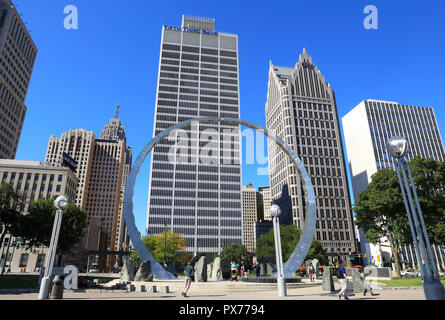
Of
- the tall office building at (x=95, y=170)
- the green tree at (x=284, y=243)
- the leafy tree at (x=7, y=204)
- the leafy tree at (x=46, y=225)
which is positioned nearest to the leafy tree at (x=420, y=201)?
the green tree at (x=284, y=243)

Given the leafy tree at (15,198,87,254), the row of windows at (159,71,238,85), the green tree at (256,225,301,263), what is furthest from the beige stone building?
the green tree at (256,225,301,263)

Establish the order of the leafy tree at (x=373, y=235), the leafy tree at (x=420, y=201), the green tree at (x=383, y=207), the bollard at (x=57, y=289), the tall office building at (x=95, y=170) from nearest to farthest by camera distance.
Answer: the bollard at (x=57, y=289)
the leafy tree at (x=420, y=201)
the green tree at (x=383, y=207)
the leafy tree at (x=373, y=235)
the tall office building at (x=95, y=170)

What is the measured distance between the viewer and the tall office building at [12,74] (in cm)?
8438

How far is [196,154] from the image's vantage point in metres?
111

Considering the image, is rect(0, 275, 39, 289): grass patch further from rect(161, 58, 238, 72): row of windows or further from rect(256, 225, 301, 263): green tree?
rect(161, 58, 238, 72): row of windows

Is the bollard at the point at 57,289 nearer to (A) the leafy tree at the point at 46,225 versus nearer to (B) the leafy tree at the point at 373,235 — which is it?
(A) the leafy tree at the point at 46,225

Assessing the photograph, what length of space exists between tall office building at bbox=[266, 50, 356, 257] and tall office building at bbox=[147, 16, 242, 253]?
755 inches

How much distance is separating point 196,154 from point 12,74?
65.6 metres

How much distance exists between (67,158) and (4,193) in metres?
72.4

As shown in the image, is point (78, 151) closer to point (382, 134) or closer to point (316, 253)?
→ point (316, 253)

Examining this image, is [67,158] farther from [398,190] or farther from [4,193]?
[398,190]

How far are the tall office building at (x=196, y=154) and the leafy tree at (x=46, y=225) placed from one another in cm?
5281

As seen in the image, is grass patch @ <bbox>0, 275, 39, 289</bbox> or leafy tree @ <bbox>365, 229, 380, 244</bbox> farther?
leafy tree @ <bbox>365, 229, 380, 244</bbox>

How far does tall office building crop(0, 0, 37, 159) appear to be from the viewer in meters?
84.4
